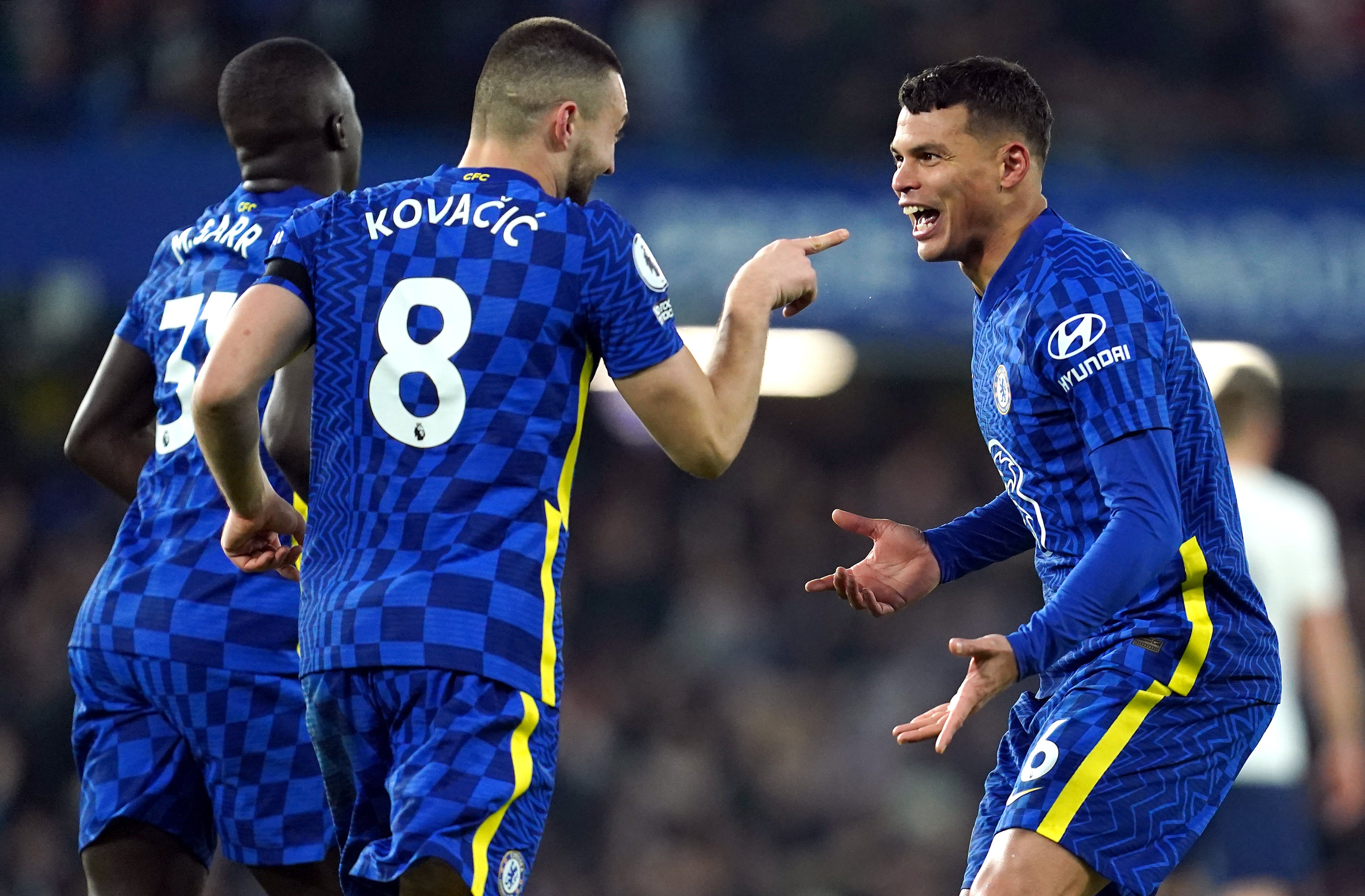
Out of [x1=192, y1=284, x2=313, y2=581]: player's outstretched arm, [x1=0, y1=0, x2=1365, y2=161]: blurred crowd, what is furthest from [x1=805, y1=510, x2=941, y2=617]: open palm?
[x1=0, y1=0, x2=1365, y2=161]: blurred crowd

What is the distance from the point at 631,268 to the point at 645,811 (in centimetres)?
Result: 731

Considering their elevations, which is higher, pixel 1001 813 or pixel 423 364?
pixel 423 364

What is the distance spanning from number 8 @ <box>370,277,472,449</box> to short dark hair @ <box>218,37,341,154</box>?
1.04 meters

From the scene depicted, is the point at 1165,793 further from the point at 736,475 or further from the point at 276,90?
the point at 736,475

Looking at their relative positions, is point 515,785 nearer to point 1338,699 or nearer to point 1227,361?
point 1338,699

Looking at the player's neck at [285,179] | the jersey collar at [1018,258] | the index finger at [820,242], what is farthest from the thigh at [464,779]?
the player's neck at [285,179]

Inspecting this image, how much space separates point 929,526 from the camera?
39.0ft

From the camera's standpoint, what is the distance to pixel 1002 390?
134 inches

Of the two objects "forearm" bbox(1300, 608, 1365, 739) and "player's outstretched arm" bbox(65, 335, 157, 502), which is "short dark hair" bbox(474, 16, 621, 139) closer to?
"player's outstretched arm" bbox(65, 335, 157, 502)

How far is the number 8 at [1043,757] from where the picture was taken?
3.18 metres

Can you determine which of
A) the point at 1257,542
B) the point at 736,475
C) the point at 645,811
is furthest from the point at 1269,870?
the point at 736,475

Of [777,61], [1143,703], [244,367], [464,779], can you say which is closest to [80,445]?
[244,367]

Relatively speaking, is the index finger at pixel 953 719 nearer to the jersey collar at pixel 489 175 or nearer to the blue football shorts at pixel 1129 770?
the blue football shorts at pixel 1129 770

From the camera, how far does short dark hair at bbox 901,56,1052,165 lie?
11.9 feet
